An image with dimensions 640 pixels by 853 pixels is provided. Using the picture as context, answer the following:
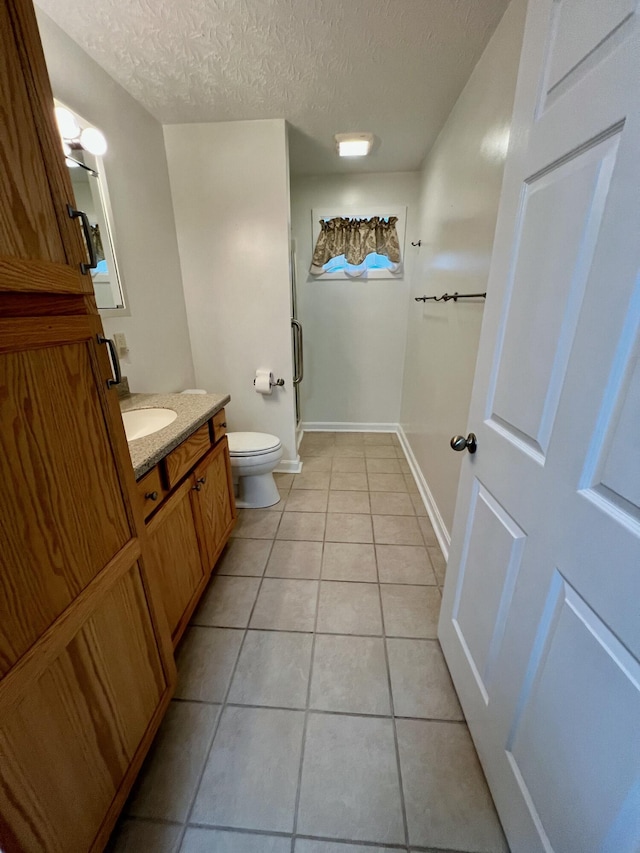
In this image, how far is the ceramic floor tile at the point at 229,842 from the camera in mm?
833

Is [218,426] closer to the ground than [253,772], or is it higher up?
higher up

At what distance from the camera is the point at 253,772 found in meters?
0.97

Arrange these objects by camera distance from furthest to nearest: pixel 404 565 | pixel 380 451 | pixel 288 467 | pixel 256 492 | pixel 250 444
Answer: pixel 380 451, pixel 288 467, pixel 256 492, pixel 250 444, pixel 404 565

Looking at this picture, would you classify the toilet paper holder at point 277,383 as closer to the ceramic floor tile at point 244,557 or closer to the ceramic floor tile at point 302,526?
the ceramic floor tile at point 302,526

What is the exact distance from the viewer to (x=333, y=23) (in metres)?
1.28

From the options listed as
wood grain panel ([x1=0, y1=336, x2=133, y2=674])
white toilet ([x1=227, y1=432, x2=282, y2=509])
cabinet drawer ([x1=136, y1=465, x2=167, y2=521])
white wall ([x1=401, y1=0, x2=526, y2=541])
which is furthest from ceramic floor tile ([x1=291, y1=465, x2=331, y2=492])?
wood grain panel ([x1=0, y1=336, x2=133, y2=674])

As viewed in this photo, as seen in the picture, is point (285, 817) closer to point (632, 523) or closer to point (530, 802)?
point (530, 802)

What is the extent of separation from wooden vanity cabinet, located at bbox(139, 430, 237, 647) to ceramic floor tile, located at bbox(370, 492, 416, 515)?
1.07m

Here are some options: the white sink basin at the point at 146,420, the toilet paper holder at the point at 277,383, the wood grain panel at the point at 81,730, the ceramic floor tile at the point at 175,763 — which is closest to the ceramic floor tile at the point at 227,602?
the ceramic floor tile at the point at 175,763

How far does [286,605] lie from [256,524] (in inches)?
26.3

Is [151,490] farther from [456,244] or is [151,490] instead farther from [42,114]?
[456,244]

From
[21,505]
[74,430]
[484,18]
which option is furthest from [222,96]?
[21,505]

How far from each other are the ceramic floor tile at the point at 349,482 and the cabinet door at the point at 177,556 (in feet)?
4.32

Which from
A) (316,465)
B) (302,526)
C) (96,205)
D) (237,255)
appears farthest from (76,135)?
(316,465)
